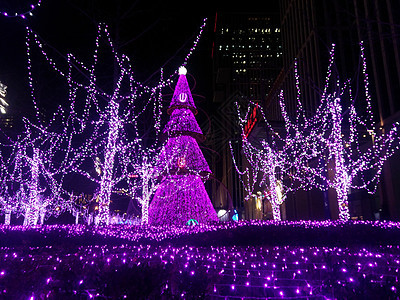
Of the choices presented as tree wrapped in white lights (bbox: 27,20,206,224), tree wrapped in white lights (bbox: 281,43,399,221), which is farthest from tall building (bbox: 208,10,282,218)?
tree wrapped in white lights (bbox: 27,20,206,224)

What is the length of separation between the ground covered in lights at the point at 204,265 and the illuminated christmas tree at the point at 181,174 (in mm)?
4240

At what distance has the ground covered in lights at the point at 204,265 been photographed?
9.95 ft

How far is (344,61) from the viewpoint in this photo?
23375 millimetres

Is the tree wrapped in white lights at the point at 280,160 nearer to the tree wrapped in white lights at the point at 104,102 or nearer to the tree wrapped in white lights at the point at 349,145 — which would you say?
the tree wrapped in white lights at the point at 349,145

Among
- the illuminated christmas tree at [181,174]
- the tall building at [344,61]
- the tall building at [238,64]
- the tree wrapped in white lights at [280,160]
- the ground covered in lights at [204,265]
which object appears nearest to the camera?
the ground covered in lights at [204,265]

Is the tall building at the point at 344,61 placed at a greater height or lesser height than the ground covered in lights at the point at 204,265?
greater

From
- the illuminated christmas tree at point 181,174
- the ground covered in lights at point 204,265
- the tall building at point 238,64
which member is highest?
the tall building at point 238,64

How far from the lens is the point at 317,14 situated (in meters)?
25.9

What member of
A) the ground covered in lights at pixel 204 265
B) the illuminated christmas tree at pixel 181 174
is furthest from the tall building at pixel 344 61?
the illuminated christmas tree at pixel 181 174

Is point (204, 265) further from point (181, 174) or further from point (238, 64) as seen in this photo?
point (238, 64)

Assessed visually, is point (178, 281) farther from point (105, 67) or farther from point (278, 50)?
point (278, 50)

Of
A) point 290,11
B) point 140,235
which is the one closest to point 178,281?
point 140,235

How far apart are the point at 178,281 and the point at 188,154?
1182 centimetres

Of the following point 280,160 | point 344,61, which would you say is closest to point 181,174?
point 280,160
